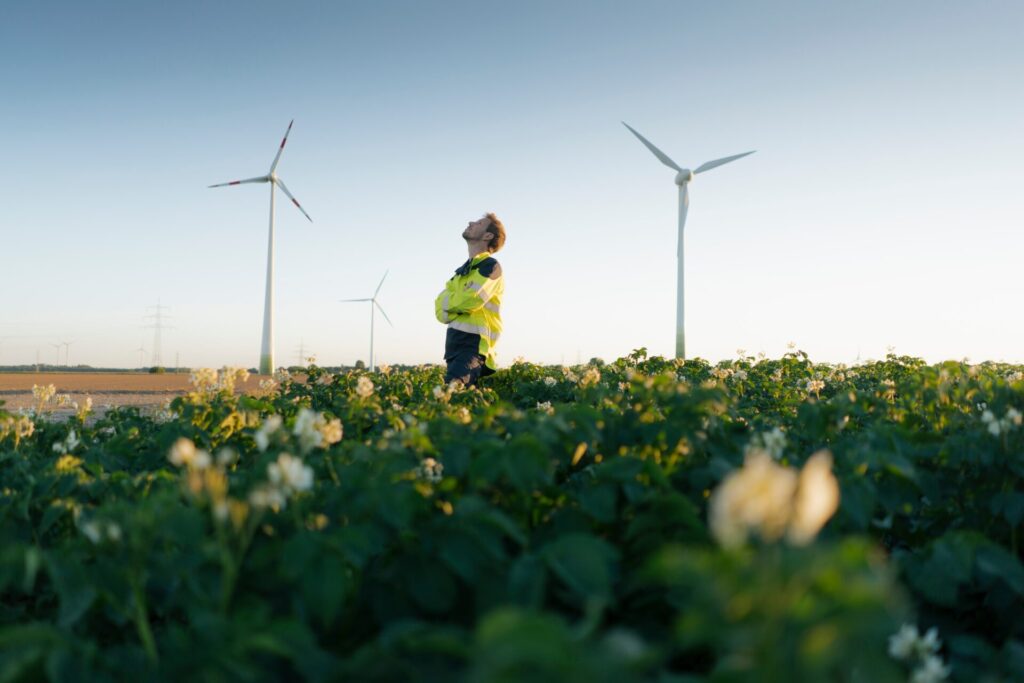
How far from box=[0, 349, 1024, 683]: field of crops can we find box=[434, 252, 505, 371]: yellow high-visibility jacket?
6.21 metres

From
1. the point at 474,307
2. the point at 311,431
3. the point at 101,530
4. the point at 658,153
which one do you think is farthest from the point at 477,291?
the point at 658,153

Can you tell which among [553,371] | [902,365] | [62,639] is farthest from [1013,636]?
[553,371]

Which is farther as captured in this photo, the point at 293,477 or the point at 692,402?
the point at 692,402

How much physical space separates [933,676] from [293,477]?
2.25 metres

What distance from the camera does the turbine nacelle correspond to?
27172 mm

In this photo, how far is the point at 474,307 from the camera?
1105 cm

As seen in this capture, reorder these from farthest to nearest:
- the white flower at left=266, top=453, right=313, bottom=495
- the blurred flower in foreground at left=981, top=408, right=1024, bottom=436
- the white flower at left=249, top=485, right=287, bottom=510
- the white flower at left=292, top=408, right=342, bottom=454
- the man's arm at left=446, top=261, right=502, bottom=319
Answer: the man's arm at left=446, top=261, right=502, bottom=319 → the blurred flower in foreground at left=981, top=408, right=1024, bottom=436 → the white flower at left=292, top=408, right=342, bottom=454 → the white flower at left=266, top=453, right=313, bottom=495 → the white flower at left=249, top=485, right=287, bottom=510

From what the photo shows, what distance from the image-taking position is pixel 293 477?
2.52m

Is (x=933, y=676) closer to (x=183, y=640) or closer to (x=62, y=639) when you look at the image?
(x=183, y=640)

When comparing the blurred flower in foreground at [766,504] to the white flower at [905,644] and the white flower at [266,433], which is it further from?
the white flower at [266,433]

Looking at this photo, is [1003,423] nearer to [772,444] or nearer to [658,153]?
[772,444]

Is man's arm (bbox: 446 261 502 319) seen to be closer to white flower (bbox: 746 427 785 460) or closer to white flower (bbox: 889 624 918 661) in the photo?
white flower (bbox: 746 427 785 460)

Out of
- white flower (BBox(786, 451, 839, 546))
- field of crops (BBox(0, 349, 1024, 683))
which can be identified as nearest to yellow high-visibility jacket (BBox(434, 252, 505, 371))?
field of crops (BBox(0, 349, 1024, 683))

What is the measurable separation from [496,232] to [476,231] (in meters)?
0.33
